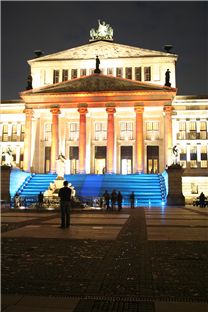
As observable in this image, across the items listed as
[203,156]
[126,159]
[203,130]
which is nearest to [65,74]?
[126,159]

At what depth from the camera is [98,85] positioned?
5491cm

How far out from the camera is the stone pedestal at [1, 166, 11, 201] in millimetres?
42969

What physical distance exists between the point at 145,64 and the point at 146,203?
29.3m

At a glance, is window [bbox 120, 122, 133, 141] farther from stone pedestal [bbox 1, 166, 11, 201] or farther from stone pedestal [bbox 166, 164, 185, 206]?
stone pedestal [bbox 1, 166, 11, 201]

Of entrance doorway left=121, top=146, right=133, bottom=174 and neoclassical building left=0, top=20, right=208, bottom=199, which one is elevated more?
neoclassical building left=0, top=20, right=208, bottom=199

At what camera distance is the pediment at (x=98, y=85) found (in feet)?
177

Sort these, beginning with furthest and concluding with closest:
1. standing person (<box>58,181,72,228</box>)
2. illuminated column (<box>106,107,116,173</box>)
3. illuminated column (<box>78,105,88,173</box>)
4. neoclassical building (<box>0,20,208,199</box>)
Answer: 1. neoclassical building (<box>0,20,208,199</box>)
2. illuminated column (<box>78,105,88,173</box>)
3. illuminated column (<box>106,107,116,173</box>)
4. standing person (<box>58,181,72,228</box>)

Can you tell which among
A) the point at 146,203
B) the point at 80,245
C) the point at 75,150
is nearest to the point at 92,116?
the point at 75,150

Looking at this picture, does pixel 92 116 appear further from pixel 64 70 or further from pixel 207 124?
pixel 207 124

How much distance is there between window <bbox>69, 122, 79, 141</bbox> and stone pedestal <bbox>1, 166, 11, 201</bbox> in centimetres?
1962

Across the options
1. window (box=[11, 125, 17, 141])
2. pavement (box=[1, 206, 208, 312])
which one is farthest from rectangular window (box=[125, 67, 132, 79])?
pavement (box=[1, 206, 208, 312])

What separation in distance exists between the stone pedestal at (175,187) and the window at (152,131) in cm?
1880

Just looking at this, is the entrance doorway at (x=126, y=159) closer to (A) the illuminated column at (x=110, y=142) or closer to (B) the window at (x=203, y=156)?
(A) the illuminated column at (x=110, y=142)

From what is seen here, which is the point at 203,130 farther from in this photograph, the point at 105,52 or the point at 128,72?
the point at 105,52
